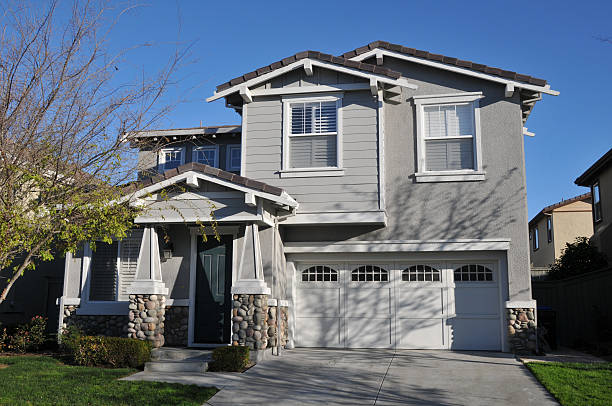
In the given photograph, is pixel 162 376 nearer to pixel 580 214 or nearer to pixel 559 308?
pixel 559 308

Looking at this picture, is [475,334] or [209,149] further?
[209,149]

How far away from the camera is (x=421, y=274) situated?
42.9ft

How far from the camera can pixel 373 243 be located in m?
12.9

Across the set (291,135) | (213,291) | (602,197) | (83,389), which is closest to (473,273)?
(291,135)

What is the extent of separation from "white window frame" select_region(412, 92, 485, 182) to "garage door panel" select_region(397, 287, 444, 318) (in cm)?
248

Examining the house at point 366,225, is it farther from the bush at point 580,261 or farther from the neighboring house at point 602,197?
the neighboring house at point 602,197

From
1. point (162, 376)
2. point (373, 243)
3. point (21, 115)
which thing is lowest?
point (162, 376)

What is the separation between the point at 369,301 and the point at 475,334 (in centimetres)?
239

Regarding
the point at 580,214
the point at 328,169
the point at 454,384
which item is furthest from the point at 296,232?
the point at 580,214

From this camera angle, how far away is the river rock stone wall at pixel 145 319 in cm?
1123

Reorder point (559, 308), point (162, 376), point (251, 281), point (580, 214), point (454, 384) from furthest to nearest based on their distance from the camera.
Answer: point (580, 214)
point (559, 308)
point (251, 281)
point (162, 376)
point (454, 384)

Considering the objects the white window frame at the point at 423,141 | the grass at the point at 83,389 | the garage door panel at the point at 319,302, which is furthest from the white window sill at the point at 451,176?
the grass at the point at 83,389

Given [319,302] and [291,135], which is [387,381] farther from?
[291,135]

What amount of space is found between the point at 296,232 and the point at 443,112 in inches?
169
